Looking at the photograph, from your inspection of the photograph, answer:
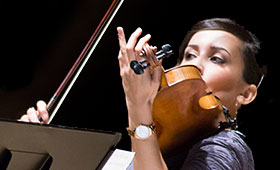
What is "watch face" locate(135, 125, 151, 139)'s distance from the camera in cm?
95

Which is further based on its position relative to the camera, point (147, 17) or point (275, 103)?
point (147, 17)

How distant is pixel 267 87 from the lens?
1746 millimetres

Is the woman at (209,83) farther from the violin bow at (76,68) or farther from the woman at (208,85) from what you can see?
the violin bow at (76,68)

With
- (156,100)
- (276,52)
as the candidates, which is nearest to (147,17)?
(276,52)

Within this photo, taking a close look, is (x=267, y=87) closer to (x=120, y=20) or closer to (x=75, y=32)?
(x=120, y=20)

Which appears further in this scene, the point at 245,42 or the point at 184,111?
the point at 245,42

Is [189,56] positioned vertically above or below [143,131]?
above

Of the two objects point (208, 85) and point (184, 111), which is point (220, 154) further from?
point (208, 85)

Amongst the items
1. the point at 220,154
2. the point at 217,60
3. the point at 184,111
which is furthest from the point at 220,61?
the point at 220,154

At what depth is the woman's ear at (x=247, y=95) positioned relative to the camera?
1.34 meters

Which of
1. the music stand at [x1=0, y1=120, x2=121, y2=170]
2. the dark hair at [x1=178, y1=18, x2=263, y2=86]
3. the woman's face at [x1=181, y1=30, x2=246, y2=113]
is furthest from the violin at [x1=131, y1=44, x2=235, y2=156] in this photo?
the music stand at [x1=0, y1=120, x2=121, y2=170]

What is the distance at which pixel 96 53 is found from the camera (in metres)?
1.98

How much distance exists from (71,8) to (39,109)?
1.04m

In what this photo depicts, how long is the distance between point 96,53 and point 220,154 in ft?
3.81
